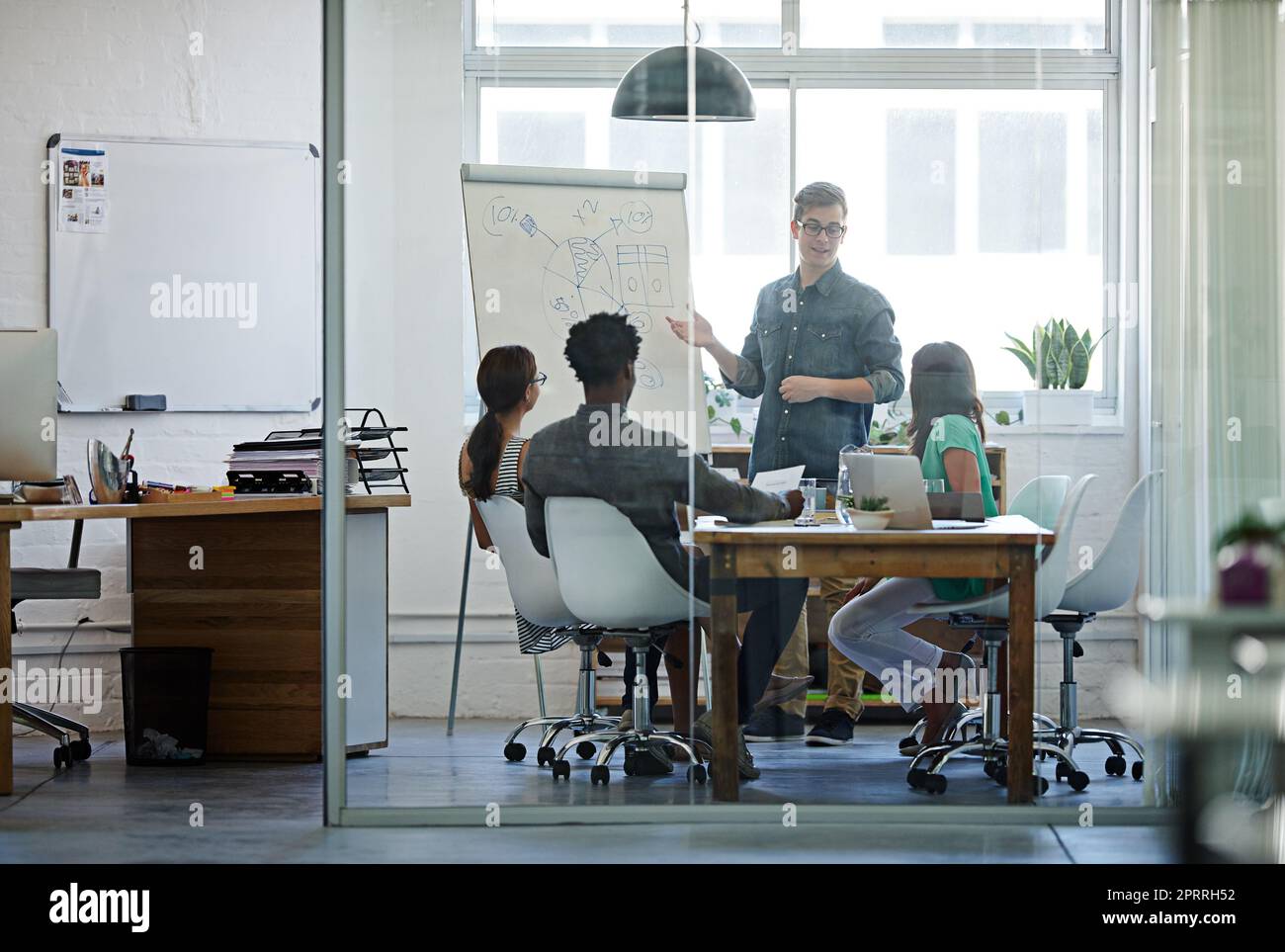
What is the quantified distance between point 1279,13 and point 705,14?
58.2 inches

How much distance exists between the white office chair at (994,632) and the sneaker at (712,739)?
1.55ft

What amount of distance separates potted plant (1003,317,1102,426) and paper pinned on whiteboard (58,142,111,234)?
3.50m

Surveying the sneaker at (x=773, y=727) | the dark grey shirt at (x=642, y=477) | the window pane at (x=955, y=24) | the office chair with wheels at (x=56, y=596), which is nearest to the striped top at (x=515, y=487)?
the dark grey shirt at (x=642, y=477)

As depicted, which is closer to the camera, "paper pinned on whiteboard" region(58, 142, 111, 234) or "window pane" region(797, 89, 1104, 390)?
"window pane" region(797, 89, 1104, 390)

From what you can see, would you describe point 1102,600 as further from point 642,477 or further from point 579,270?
point 579,270

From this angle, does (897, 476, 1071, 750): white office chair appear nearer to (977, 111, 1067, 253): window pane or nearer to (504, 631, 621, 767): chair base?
(977, 111, 1067, 253): window pane

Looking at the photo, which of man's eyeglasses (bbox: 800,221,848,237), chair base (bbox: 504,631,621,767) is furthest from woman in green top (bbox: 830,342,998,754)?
chair base (bbox: 504,631,621,767)

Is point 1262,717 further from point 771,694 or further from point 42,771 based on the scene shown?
point 42,771

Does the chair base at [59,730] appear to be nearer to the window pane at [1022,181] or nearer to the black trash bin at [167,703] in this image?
the black trash bin at [167,703]

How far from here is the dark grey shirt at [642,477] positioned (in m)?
3.66

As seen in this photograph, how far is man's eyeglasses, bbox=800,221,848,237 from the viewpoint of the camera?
413cm

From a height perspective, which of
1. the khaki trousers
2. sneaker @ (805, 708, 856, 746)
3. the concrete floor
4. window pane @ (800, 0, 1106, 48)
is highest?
window pane @ (800, 0, 1106, 48)

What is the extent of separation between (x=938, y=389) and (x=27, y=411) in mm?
2677

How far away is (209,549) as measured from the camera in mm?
4629
